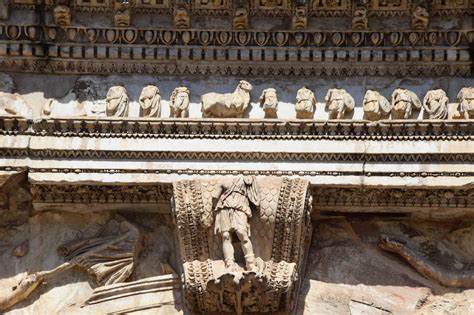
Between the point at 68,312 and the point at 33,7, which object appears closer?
the point at 68,312

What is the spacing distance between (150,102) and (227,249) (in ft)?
3.92

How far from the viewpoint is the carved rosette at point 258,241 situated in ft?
27.7

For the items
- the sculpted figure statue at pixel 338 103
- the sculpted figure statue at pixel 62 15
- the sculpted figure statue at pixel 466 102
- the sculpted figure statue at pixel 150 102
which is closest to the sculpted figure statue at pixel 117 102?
the sculpted figure statue at pixel 150 102

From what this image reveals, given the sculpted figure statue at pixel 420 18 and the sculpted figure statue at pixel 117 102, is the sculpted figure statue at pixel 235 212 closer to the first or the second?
the sculpted figure statue at pixel 117 102

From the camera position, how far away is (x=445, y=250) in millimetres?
8766

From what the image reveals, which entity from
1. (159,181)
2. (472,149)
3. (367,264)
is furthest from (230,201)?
(472,149)

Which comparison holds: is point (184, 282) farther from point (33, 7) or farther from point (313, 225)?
point (33, 7)

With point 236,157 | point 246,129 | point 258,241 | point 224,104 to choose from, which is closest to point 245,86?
point 224,104

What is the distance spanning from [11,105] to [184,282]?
173 centimetres

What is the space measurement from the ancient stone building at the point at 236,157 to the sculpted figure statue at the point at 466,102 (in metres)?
0.01

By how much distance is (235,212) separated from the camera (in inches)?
332

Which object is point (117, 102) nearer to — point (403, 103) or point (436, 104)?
point (403, 103)

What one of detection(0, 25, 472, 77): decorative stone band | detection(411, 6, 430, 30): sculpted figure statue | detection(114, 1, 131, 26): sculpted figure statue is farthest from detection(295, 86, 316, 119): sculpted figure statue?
detection(114, 1, 131, 26): sculpted figure statue

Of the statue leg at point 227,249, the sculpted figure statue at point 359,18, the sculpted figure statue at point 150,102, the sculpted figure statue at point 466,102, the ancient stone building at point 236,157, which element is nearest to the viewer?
the statue leg at point 227,249
